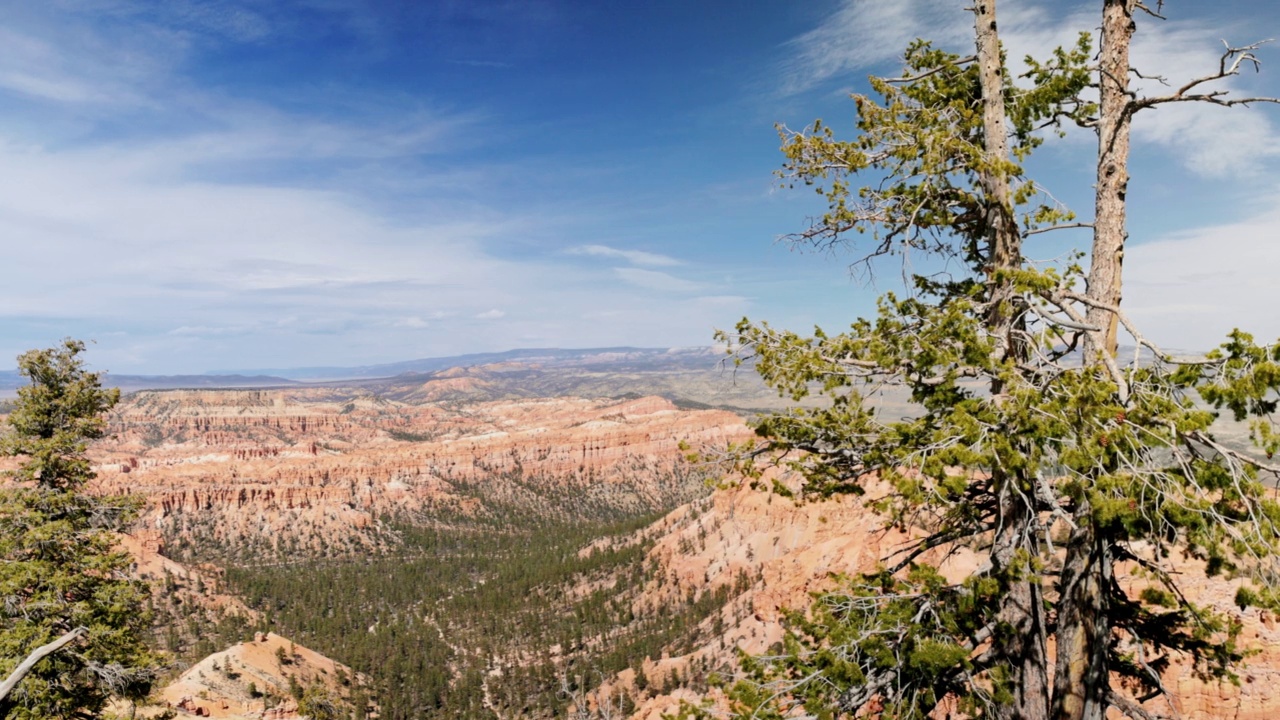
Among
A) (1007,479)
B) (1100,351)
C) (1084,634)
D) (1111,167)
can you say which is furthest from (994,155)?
(1084,634)

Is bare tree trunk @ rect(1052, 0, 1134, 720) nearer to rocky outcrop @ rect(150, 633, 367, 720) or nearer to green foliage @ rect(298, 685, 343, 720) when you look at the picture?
rocky outcrop @ rect(150, 633, 367, 720)

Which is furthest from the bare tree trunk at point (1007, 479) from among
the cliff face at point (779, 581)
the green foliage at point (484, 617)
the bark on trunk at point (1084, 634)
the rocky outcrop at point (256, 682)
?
the green foliage at point (484, 617)

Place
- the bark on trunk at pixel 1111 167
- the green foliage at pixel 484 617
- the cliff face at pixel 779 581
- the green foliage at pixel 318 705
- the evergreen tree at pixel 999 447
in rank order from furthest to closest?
the green foliage at pixel 484 617, the green foliage at pixel 318 705, the cliff face at pixel 779 581, the bark on trunk at pixel 1111 167, the evergreen tree at pixel 999 447

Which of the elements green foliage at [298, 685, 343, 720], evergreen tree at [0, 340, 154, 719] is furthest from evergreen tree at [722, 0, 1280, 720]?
green foliage at [298, 685, 343, 720]

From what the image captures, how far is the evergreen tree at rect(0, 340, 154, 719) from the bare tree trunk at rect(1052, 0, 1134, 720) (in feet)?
62.5

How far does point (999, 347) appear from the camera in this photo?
21.8 ft

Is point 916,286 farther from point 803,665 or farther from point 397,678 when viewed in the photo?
point 397,678

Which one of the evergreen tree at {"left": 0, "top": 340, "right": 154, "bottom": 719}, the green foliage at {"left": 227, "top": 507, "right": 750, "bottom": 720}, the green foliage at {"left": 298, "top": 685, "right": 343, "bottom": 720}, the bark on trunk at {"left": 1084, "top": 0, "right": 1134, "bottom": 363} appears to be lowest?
the green foliage at {"left": 227, "top": 507, "right": 750, "bottom": 720}

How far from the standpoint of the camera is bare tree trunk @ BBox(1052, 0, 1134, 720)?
599 centimetres

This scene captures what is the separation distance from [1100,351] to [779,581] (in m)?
38.8

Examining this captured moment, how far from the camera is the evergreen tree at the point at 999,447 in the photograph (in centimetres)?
512

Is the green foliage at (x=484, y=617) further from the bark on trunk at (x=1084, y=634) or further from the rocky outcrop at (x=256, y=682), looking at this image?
the bark on trunk at (x=1084, y=634)

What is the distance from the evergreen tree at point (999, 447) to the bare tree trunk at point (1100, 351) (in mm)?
28

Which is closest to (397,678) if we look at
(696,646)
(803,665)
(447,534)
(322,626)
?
(322,626)
